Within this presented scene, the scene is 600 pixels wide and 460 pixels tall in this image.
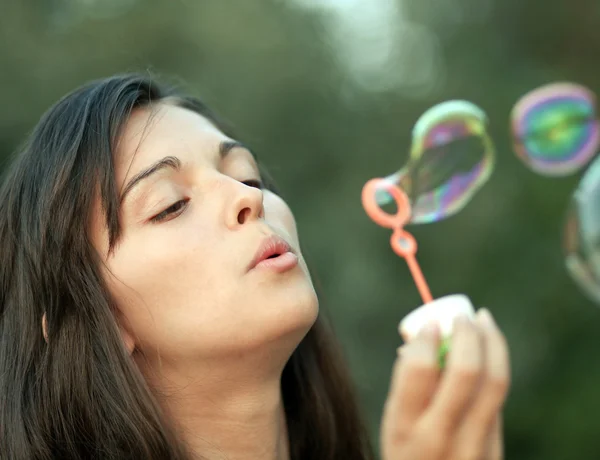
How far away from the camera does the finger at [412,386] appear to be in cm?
115

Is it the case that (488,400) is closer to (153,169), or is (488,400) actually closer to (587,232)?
(153,169)

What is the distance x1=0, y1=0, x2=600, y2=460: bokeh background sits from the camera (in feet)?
13.6

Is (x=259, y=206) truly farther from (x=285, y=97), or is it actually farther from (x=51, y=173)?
(x=285, y=97)

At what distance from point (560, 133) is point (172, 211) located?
3.73 ft

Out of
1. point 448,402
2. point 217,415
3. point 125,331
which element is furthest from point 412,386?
point 125,331

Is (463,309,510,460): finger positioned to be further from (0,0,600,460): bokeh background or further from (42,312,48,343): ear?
(0,0,600,460): bokeh background

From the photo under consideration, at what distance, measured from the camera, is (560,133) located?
2100mm

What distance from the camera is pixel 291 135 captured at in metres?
4.62

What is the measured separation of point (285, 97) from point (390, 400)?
359cm

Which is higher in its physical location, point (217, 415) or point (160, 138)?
point (160, 138)

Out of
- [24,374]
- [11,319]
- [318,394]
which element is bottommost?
[318,394]

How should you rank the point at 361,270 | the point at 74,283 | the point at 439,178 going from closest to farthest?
the point at 74,283 → the point at 439,178 → the point at 361,270

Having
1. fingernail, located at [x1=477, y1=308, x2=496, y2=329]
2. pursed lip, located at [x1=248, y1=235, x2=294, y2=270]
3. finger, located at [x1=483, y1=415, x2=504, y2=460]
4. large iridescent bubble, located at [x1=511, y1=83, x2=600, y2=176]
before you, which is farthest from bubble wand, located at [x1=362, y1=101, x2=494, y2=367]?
finger, located at [x1=483, y1=415, x2=504, y2=460]

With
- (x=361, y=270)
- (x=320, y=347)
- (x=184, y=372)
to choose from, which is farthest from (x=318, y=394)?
(x=361, y=270)
